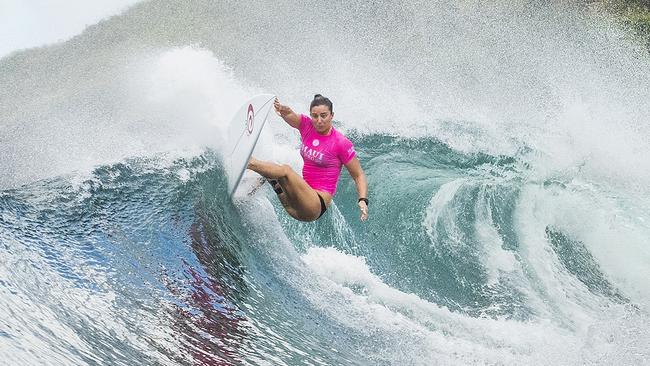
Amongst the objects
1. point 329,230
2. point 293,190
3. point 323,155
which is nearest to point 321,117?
point 323,155

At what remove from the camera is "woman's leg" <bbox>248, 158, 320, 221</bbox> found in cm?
565

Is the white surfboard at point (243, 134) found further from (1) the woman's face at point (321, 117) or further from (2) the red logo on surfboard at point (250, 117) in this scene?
(1) the woman's face at point (321, 117)

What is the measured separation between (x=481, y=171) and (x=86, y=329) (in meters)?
7.11

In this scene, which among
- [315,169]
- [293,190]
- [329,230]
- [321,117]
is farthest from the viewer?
[329,230]

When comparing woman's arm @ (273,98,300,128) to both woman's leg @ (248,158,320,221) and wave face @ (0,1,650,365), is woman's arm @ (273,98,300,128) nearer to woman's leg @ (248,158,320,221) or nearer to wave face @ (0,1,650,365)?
woman's leg @ (248,158,320,221)

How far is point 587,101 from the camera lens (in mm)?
14688

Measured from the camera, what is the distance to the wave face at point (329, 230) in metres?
4.28

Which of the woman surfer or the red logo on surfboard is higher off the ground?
the red logo on surfboard

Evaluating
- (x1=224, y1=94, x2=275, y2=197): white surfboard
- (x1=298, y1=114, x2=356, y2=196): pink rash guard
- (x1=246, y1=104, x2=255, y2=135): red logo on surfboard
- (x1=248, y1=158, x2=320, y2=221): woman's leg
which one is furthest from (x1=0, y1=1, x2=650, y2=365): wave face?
(x1=298, y1=114, x2=356, y2=196): pink rash guard

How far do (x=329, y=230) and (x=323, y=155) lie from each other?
1895 millimetres

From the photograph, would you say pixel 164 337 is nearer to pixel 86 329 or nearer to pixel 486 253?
pixel 86 329

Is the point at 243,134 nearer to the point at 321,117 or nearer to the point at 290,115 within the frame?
the point at 290,115

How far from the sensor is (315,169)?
5.99m

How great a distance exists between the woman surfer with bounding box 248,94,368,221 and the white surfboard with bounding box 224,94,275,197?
11.3 inches
